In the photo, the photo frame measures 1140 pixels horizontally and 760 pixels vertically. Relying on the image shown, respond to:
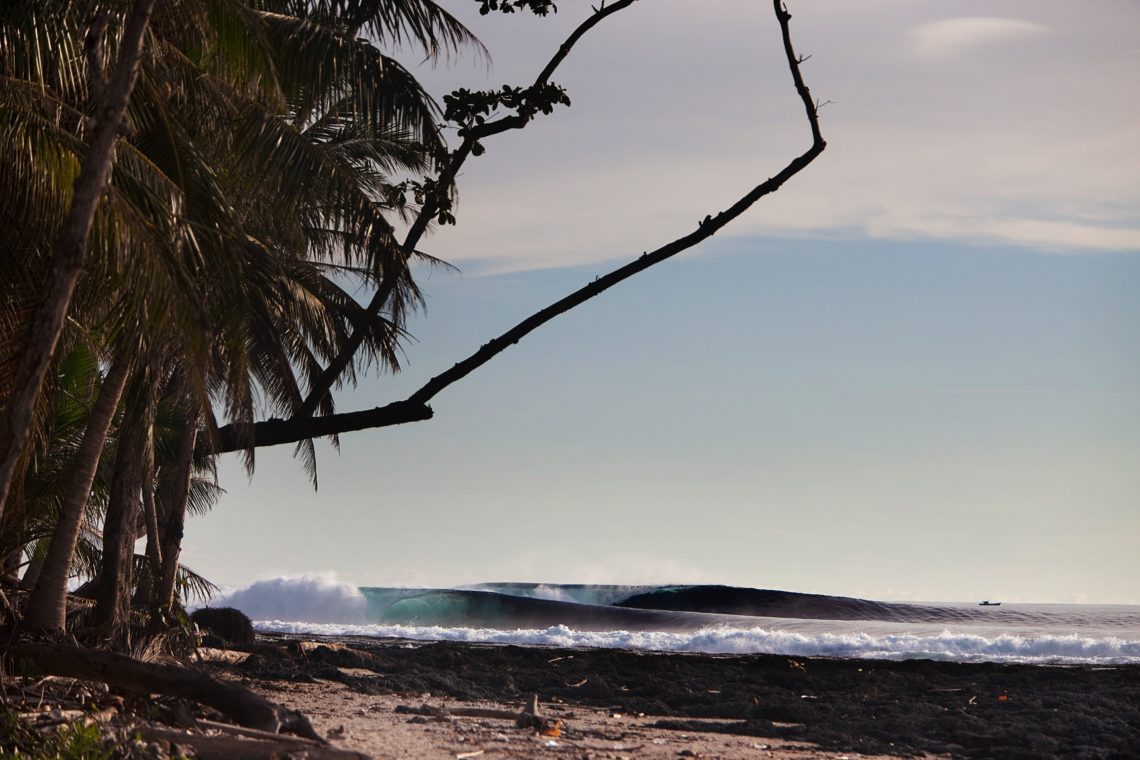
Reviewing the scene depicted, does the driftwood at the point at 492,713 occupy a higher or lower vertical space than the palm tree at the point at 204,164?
lower

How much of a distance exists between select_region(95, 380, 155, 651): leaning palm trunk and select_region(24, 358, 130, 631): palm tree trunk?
0.34 metres

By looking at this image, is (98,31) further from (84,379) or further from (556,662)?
(556,662)

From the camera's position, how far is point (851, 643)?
1986 centimetres

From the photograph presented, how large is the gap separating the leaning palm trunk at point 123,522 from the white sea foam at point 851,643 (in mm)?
11182

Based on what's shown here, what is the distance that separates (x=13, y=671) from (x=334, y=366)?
3.15 m

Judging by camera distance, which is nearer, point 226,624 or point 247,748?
point 247,748

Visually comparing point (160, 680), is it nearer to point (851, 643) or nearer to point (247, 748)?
point (247, 748)

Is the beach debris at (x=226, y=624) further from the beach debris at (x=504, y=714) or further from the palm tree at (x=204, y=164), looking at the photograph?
the beach debris at (x=504, y=714)

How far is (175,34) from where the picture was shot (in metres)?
8.07

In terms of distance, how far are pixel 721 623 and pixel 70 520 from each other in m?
20.2

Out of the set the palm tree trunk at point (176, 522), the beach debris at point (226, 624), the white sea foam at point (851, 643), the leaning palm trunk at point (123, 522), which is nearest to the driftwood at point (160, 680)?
the leaning palm trunk at point (123, 522)

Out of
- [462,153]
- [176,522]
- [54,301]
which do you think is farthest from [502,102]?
[176,522]

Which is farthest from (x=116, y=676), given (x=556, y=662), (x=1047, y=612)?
(x=1047, y=612)

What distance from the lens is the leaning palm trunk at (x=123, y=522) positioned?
9.35m
